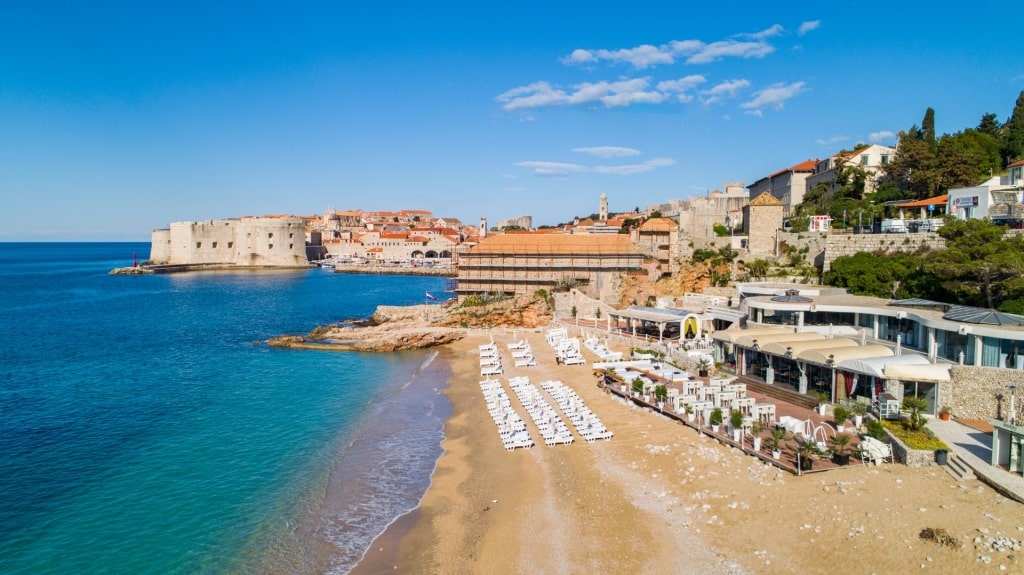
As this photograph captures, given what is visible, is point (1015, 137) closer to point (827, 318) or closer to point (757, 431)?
point (827, 318)

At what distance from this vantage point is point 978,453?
1168 cm

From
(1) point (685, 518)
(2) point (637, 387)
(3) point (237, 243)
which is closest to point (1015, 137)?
(2) point (637, 387)

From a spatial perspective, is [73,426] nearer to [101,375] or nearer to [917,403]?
[101,375]

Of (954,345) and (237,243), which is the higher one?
(237,243)

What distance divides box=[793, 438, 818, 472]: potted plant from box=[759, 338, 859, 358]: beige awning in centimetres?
447

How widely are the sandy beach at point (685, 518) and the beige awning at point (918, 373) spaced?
305 centimetres

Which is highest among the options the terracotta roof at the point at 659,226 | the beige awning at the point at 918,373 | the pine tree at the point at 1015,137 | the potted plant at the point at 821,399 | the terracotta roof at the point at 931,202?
the pine tree at the point at 1015,137

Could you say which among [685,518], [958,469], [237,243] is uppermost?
[237,243]

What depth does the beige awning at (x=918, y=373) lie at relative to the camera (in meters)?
13.9

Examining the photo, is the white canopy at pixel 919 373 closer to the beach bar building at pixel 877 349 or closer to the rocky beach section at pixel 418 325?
the beach bar building at pixel 877 349

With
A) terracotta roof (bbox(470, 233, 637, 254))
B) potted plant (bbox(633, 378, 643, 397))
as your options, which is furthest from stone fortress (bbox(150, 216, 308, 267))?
potted plant (bbox(633, 378, 643, 397))

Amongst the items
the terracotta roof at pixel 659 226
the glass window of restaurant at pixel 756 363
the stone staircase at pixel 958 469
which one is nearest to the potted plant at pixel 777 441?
the stone staircase at pixel 958 469

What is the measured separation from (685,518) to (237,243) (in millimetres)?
90956

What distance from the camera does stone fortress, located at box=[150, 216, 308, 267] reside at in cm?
8819
